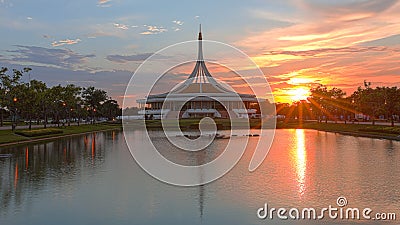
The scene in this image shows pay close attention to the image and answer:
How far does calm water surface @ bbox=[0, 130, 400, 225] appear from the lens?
421 inches

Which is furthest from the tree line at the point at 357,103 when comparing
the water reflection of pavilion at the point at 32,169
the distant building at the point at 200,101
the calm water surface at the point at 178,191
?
the water reflection of pavilion at the point at 32,169

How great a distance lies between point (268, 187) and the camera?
46.3 feet

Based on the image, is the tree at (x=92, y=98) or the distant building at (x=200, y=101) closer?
the tree at (x=92, y=98)

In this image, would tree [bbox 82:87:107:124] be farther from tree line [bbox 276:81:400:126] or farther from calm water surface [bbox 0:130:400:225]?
calm water surface [bbox 0:130:400:225]

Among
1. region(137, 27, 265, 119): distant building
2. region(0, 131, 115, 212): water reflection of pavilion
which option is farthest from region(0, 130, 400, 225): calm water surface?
region(137, 27, 265, 119): distant building

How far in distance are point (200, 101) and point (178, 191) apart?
286 ft

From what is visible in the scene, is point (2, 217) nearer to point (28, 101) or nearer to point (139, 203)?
point (139, 203)

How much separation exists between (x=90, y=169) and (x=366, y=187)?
1170 centimetres

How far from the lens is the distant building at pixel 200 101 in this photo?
3866 inches
